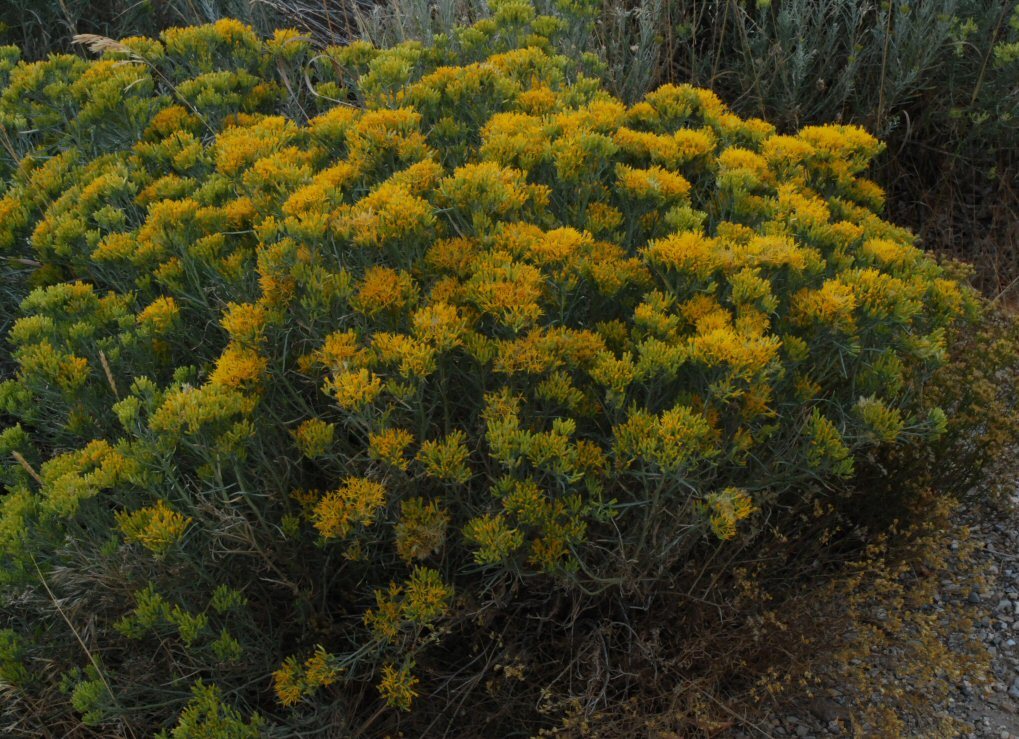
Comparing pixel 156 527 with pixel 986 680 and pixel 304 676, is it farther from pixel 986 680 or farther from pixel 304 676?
pixel 986 680

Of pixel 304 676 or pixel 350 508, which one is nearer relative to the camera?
pixel 350 508

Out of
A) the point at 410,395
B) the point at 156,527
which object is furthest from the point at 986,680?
the point at 156,527

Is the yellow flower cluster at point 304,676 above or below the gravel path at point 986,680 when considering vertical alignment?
above

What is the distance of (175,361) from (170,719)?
1.02 meters

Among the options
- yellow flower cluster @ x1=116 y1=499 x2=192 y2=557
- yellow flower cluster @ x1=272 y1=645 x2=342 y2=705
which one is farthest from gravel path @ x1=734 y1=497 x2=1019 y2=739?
yellow flower cluster @ x1=116 y1=499 x2=192 y2=557

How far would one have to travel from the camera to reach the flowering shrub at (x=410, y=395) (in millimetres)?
2188

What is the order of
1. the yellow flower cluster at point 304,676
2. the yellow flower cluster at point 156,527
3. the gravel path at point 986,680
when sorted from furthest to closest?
the gravel path at point 986,680
the yellow flower cluster at point 304,676
the yellow flower cluster at point 156,527

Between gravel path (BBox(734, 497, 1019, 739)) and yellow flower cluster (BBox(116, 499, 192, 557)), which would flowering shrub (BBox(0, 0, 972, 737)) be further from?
gravel path (BBox(734, 497, 1019, 739))

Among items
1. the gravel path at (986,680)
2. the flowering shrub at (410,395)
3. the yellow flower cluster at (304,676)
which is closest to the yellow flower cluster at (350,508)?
the flowering shrub at (410,395)

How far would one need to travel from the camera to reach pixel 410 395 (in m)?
2.15

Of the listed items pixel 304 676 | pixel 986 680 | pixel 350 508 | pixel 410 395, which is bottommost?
pixel 986 680

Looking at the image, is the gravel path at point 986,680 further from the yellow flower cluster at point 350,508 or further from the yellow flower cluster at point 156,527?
the yellow flower cluster at point 156,527

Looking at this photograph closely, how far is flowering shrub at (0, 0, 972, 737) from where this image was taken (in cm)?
219

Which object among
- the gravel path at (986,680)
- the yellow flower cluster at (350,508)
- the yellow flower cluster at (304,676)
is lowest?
the gravel path at (986,680)
